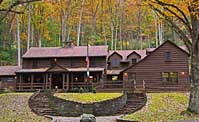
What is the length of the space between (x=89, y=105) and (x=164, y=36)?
37.2 m

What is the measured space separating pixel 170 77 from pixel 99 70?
7.49m

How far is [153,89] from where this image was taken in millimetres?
33312

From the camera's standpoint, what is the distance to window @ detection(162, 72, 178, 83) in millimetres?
34406

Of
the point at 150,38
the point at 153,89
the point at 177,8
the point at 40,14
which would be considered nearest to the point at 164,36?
the point at 150,38

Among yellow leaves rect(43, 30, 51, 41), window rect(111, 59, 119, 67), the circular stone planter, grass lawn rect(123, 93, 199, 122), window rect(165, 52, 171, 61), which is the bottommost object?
the circular stone planter

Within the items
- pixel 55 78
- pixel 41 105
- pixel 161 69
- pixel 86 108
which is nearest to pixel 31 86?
pixel 55 78

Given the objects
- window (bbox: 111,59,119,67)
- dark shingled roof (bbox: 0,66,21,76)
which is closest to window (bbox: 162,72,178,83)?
window (bbox: 111,59,119,67)

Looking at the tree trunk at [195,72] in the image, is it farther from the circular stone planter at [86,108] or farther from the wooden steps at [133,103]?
the circular stone planter at [86,108]

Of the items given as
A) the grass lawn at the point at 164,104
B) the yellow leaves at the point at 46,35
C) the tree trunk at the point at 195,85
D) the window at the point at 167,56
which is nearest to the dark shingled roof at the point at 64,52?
the window at the point at 167,56

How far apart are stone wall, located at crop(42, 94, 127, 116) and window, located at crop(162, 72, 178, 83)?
437 inches

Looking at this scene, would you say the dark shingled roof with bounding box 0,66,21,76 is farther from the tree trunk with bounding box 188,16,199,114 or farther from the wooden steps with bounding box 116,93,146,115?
the tree trunk with bounding box 188,16,199,114

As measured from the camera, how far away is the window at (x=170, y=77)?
113 feet

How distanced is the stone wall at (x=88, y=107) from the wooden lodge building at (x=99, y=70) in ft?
24.6

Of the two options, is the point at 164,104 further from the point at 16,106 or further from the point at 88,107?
the point at 16,106
